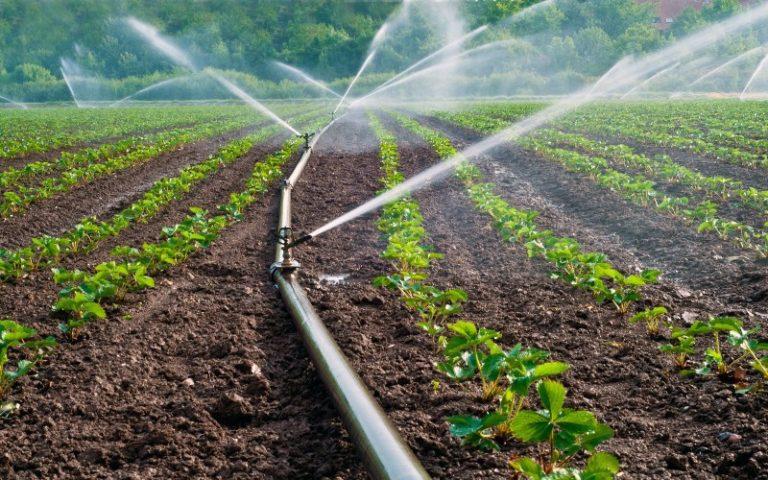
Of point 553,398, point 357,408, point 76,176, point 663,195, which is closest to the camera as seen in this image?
point 553,398

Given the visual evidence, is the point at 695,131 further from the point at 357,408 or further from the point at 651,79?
the point at 651,79

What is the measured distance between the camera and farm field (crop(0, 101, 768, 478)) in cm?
273

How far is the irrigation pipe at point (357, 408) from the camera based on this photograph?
2.16 meters

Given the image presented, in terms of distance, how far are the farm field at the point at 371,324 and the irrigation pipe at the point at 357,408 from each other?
0.17 m

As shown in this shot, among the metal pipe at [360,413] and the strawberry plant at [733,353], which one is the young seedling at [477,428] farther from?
the strawberry plant at [733,353]

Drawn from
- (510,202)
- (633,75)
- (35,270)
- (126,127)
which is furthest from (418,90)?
(35,270)

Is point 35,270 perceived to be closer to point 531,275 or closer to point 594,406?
point 531,275

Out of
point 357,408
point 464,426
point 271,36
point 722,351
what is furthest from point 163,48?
point 464,426

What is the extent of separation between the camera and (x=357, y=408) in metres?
2.61

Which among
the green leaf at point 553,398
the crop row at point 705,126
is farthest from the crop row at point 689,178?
the green leaf at point 553,398

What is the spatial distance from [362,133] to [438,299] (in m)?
16.5

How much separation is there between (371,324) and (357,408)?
162 cm

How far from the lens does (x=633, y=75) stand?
54.3m

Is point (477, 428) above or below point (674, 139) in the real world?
above
